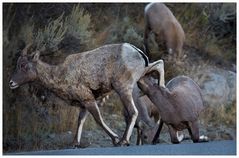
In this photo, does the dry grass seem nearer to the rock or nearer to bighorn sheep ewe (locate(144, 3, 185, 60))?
the rock

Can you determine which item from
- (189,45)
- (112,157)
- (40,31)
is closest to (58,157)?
(112,157)

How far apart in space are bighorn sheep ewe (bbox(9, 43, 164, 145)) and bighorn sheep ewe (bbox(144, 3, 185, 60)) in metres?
0.80

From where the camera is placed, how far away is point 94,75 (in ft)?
20.4

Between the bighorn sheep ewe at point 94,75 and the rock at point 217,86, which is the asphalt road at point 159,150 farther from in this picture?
the rock at point 217,86

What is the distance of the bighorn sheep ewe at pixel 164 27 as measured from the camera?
7.01 meters

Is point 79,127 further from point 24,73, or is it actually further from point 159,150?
point 159,150

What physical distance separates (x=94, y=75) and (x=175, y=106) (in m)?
0.85

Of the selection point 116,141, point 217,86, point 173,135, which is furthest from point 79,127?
point 217,86

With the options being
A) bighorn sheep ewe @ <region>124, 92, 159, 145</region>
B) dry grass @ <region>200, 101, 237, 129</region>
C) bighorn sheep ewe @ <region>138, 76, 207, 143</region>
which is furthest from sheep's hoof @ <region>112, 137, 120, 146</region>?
dry grass @ <region>200, 101, 237, 129</region>

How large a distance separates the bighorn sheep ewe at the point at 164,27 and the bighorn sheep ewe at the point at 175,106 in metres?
0.78

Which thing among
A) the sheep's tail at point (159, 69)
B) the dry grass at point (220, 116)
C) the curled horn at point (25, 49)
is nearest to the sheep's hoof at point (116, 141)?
the sheep's tail at point (159, 69)

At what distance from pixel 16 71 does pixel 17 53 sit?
1.02 feet

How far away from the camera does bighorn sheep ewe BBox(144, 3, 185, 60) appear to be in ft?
23.0

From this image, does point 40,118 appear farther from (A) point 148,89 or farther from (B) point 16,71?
(A) point 148,89
